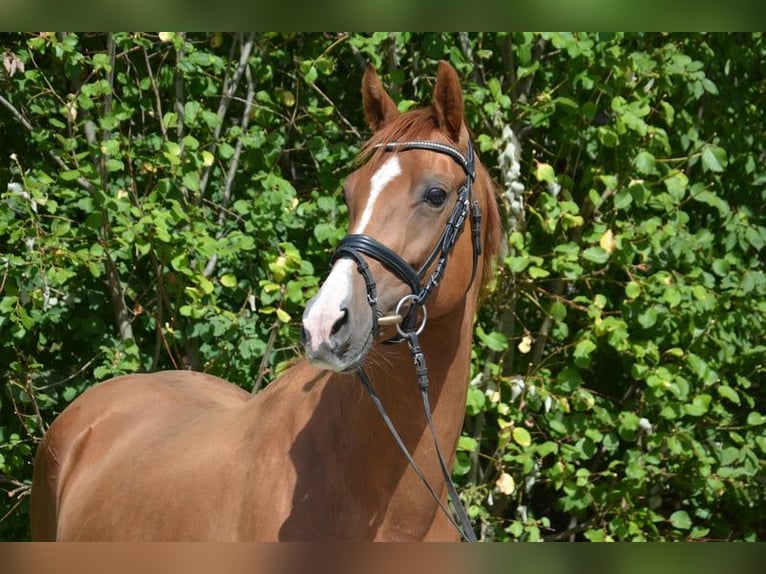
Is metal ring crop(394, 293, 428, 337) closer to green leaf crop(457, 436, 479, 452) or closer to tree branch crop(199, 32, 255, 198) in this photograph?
green leaf crop(457, 436, 479, 452)

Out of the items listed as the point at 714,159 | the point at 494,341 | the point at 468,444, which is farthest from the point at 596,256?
the point at 468,444

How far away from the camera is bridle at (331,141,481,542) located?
2.05 metres

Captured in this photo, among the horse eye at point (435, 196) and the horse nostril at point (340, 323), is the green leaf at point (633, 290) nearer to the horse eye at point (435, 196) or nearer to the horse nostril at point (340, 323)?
the horse eye at point (435, 196)

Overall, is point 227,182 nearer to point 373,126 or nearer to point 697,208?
point 373,126

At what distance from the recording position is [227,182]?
4543mm

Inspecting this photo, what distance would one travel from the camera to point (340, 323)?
1.91 meters

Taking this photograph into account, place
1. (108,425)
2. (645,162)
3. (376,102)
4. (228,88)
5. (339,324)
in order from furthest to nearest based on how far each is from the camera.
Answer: (228,88) → (645,162) → (108,425) → (376,102) → (339,324)

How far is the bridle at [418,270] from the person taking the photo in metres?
2.05

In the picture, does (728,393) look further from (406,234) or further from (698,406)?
(406,234)

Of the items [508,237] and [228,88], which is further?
[228,88]

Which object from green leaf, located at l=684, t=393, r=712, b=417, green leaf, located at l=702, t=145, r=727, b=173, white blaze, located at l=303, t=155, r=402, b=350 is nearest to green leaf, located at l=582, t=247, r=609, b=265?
green leaf, located at l=702, t=145, r=727, b=173

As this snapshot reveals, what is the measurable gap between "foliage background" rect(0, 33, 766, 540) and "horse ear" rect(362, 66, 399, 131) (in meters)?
1.41

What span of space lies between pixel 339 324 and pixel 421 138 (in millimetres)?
620

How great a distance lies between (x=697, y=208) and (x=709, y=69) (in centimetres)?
71
